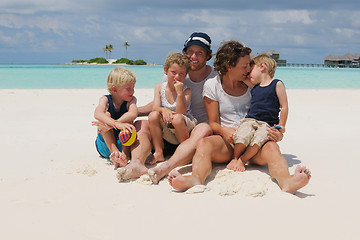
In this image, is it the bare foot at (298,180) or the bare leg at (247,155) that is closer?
the bare foot at (298,180)

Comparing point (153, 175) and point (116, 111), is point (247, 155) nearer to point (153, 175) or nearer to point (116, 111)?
point (153, 175)

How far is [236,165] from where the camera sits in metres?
3.68

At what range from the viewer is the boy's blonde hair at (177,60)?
12.6 feet

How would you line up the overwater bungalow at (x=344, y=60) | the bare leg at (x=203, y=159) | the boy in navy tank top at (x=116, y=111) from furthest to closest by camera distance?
the overwater bungalow at (x=344, y=60) → the boy in navy tank top at (x=116, y=111) → the bare leg at (x=203, y=159)

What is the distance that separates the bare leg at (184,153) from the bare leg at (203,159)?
0.34 feet

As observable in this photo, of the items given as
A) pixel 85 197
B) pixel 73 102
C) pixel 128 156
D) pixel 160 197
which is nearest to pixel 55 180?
pixel 85 197

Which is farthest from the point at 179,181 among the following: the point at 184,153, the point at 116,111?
the point at 116,111

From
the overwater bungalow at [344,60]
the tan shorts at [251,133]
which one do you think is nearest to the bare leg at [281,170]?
the tan shorts at [251,133]

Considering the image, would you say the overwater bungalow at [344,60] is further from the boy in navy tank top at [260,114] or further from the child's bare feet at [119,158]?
the child's bare feet at [119,158]

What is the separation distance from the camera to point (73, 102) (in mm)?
10492

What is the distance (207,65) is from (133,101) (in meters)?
0.98

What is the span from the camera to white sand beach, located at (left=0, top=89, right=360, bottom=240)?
243cm

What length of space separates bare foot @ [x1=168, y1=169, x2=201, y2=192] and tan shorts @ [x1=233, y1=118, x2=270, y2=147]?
0.73 m

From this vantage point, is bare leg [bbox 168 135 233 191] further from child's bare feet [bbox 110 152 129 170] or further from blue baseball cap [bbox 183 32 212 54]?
blue baseball cap [bbox 183 32 212 54]
